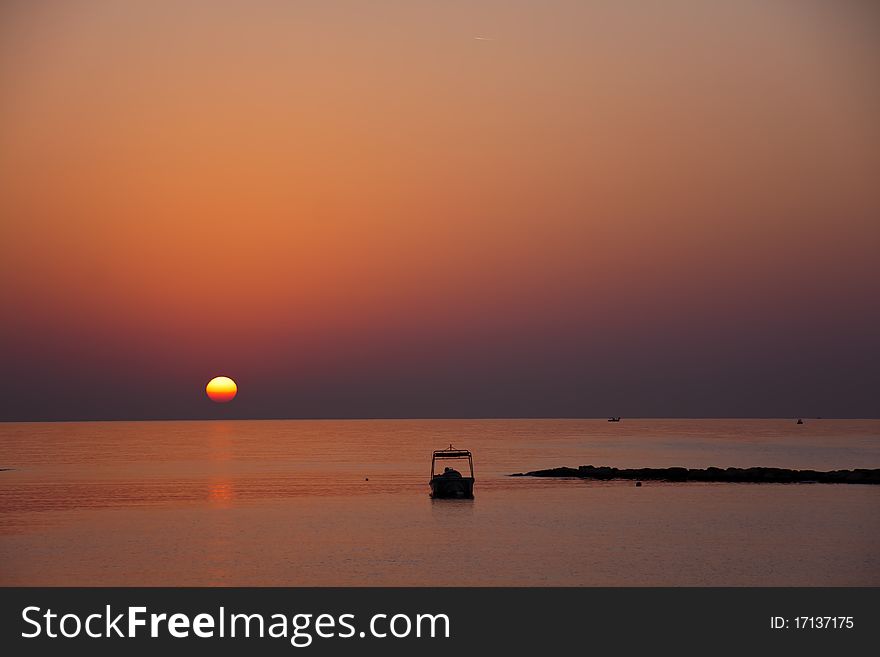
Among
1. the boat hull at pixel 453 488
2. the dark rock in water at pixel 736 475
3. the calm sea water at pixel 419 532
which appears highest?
the dark rock in water at pixel 736 475

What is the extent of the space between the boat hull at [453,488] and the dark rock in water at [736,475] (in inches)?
939

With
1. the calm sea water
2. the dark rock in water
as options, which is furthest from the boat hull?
the dark rock in water

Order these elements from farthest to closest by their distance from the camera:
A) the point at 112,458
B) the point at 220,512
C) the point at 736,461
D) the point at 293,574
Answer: the point at 112,458
the point at 736,461
the point at 220,512
the point at 293,574

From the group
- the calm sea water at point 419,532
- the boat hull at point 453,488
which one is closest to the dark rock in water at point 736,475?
the calm sea water at point 419,532

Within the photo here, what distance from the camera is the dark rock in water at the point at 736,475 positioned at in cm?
10394

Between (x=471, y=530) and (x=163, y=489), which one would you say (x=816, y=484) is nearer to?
(x=471, y=530)

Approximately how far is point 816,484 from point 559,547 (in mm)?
53802

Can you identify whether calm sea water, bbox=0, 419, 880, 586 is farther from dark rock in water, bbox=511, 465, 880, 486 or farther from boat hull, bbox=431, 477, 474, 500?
dark rock in water, bbox=511, 465, 880, 486

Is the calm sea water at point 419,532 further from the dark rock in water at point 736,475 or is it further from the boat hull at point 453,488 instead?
the dark rock in water at point 736,475

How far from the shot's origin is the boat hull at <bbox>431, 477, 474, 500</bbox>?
86.4m

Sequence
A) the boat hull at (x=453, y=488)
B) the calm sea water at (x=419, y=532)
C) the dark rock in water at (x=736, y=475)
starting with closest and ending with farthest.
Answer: the calm sea water at (x=419, y=532), the boat hull at (x=453, y=488), the dark rock in water at (x=736, y=475)

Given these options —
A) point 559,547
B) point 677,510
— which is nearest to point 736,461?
point 677,510

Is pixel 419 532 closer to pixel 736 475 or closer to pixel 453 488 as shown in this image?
pixel 453 488
